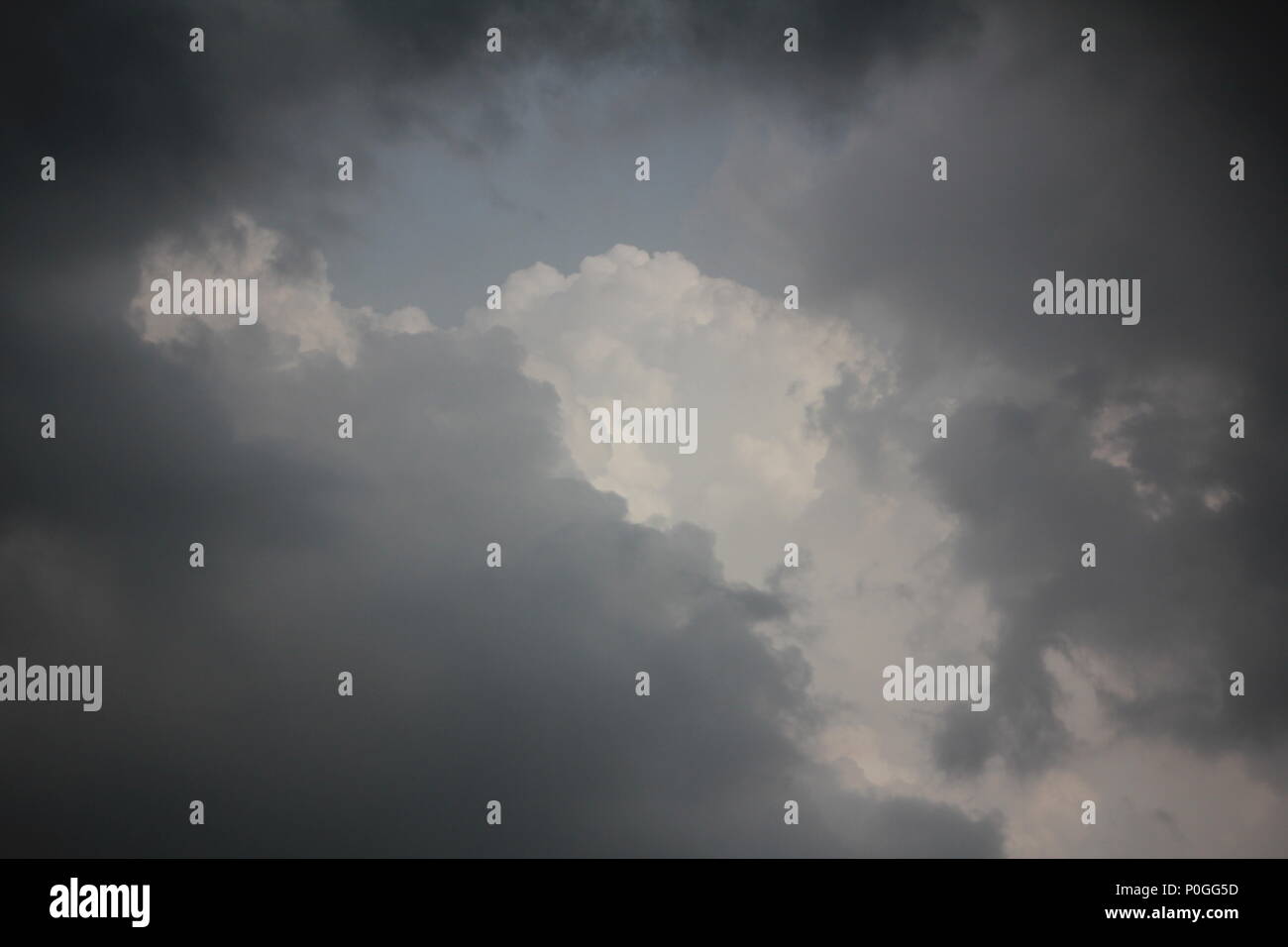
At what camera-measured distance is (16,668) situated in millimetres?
16734
